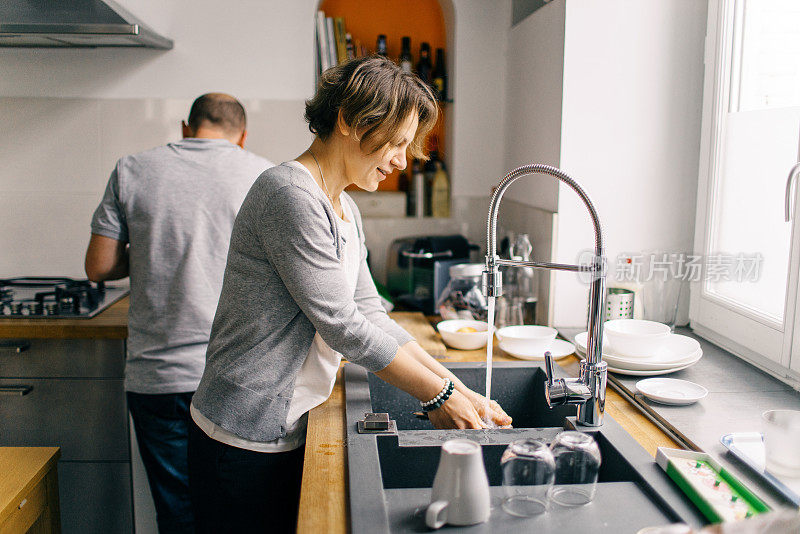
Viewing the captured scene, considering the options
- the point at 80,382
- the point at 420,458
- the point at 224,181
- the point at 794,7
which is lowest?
the point at 80,382

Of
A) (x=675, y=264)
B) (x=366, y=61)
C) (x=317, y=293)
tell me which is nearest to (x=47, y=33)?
(x=366, y=61)

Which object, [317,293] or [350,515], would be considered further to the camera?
[317,293]

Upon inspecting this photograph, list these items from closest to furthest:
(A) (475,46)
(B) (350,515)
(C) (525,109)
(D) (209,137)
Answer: (B) (350,515) → (D) (209,137) → (C) (525,109) → (A) (475,46)

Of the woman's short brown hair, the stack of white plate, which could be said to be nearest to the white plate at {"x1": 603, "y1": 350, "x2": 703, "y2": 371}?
the stack of white plate

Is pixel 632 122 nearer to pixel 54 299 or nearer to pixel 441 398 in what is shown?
pixel 441 398

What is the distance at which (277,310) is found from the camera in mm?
1191

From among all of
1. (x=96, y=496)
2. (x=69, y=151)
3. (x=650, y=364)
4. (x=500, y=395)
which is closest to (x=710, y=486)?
(x=650, y=364)

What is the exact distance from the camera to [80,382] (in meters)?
2.08

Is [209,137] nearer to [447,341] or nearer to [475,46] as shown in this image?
[447,341]

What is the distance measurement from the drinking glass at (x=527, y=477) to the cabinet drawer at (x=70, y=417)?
59.1 inches

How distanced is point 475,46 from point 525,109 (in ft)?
1.50

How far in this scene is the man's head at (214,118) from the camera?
1.93 m

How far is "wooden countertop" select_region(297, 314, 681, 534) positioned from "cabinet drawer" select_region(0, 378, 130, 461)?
91cm

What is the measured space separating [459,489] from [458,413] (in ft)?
1.20
